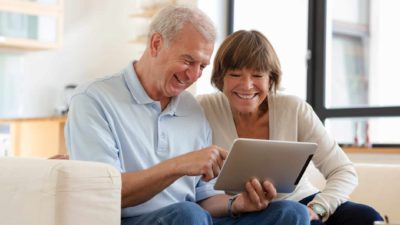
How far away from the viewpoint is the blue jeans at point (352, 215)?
2.03 meters

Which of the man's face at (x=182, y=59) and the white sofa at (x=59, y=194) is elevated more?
the man's face at (x=182, y=59)

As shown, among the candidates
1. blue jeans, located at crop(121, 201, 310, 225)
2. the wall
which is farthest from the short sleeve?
the wall

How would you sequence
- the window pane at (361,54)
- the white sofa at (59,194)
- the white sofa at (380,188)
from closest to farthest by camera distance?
the white sofa at (59,194), the white sofa at (380,188), the window pane at (361,54)

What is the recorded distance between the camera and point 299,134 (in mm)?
2289

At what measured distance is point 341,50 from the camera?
5582mm

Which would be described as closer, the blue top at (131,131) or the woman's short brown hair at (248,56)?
the blue top at (131,131)

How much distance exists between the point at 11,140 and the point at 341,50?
2.87m

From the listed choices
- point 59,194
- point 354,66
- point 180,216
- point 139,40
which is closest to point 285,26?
point 354,66

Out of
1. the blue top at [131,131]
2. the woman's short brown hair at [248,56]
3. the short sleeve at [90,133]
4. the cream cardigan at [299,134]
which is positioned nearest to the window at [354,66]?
the cream cardigan at [299,134]

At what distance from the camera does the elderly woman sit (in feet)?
7.20

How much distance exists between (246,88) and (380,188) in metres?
0.72

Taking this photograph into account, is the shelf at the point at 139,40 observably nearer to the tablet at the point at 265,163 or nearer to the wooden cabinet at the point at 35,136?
the wooden cabinet at the point at 35,136

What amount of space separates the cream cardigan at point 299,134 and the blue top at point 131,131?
11 centimetres

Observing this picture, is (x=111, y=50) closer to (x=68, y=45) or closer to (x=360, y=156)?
Answer: (x=68, y=45)
